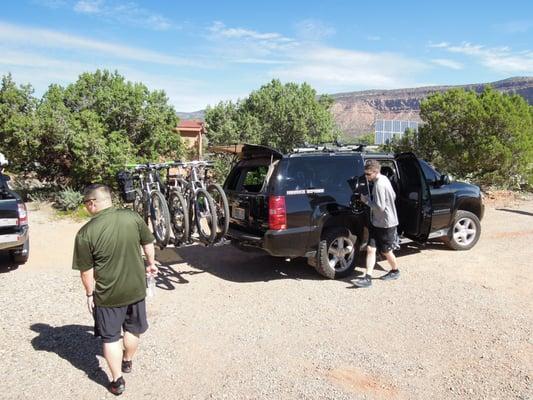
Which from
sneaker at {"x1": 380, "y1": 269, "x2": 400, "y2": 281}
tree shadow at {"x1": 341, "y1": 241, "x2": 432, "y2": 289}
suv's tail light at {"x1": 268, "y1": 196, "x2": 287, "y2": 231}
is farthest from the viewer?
tree shadow at {"x1": 341, "y1": 241, "x2": 432, "y2": 289}

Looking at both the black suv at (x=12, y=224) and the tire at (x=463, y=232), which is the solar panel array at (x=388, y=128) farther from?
the black suv at (x=12, y=224)

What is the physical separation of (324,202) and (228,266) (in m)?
2.14

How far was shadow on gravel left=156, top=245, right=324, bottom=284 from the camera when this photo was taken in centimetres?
707

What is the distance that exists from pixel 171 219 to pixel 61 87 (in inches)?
350

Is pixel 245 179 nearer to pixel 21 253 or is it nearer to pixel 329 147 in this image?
pixel 329 147

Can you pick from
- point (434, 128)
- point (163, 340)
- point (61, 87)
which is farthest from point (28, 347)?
point (434, 128)

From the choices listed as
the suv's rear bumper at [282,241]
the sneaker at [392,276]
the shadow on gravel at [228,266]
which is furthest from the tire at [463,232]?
the suv's rear bumper at [282,241]

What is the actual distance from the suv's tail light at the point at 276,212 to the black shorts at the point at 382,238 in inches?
52.4

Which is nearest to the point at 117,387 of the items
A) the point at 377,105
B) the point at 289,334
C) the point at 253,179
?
the point at 289,334

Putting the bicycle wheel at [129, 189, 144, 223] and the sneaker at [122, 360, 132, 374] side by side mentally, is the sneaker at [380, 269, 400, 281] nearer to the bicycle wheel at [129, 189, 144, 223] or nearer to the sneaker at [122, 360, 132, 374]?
the sneaker at [122, 360, 132, 374]

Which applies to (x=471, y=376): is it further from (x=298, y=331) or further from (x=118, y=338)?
(x=118, y=338)

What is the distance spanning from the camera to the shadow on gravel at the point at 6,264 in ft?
24.8

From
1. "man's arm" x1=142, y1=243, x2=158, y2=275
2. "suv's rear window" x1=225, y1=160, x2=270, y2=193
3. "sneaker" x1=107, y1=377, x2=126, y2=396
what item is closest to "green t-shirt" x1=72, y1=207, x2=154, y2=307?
"man's arm" x1=142, y1=243, x2=158, y2=275

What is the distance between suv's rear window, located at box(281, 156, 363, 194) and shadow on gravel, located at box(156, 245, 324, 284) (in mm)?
1418
